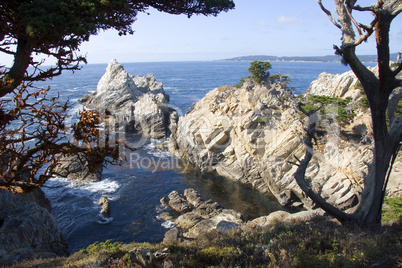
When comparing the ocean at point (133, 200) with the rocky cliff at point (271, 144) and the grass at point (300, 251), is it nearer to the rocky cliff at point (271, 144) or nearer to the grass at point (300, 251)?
the rocky cliff at point (271, 144)

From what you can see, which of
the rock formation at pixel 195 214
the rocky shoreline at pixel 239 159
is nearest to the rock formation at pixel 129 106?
the rocky shoreline at pixel 239 159

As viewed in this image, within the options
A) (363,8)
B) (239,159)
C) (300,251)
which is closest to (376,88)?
(363,8)

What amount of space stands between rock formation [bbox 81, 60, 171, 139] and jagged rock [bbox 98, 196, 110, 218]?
17.2 meters

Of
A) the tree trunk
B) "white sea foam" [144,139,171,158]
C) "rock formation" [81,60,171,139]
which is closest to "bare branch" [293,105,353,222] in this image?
the tree trunk

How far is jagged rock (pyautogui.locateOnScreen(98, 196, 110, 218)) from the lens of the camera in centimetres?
2391

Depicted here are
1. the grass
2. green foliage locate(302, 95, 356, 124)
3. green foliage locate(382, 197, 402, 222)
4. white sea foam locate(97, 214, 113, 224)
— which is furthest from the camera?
green foliage locate(302, 95, 356, 124)

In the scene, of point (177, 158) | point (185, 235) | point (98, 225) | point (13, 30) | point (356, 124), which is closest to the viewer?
point (13, 30)

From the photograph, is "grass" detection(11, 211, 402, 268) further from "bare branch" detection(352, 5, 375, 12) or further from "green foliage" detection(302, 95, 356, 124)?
"green foliage" detection(302, 95, 356, 124)

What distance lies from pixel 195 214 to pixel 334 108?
63.7 feet

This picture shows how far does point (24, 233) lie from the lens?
14516mm

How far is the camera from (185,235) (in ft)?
67.8

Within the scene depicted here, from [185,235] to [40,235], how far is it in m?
9.94

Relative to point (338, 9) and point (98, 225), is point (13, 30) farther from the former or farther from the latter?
point (98, 225)

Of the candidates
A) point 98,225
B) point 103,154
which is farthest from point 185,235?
point 103,154
